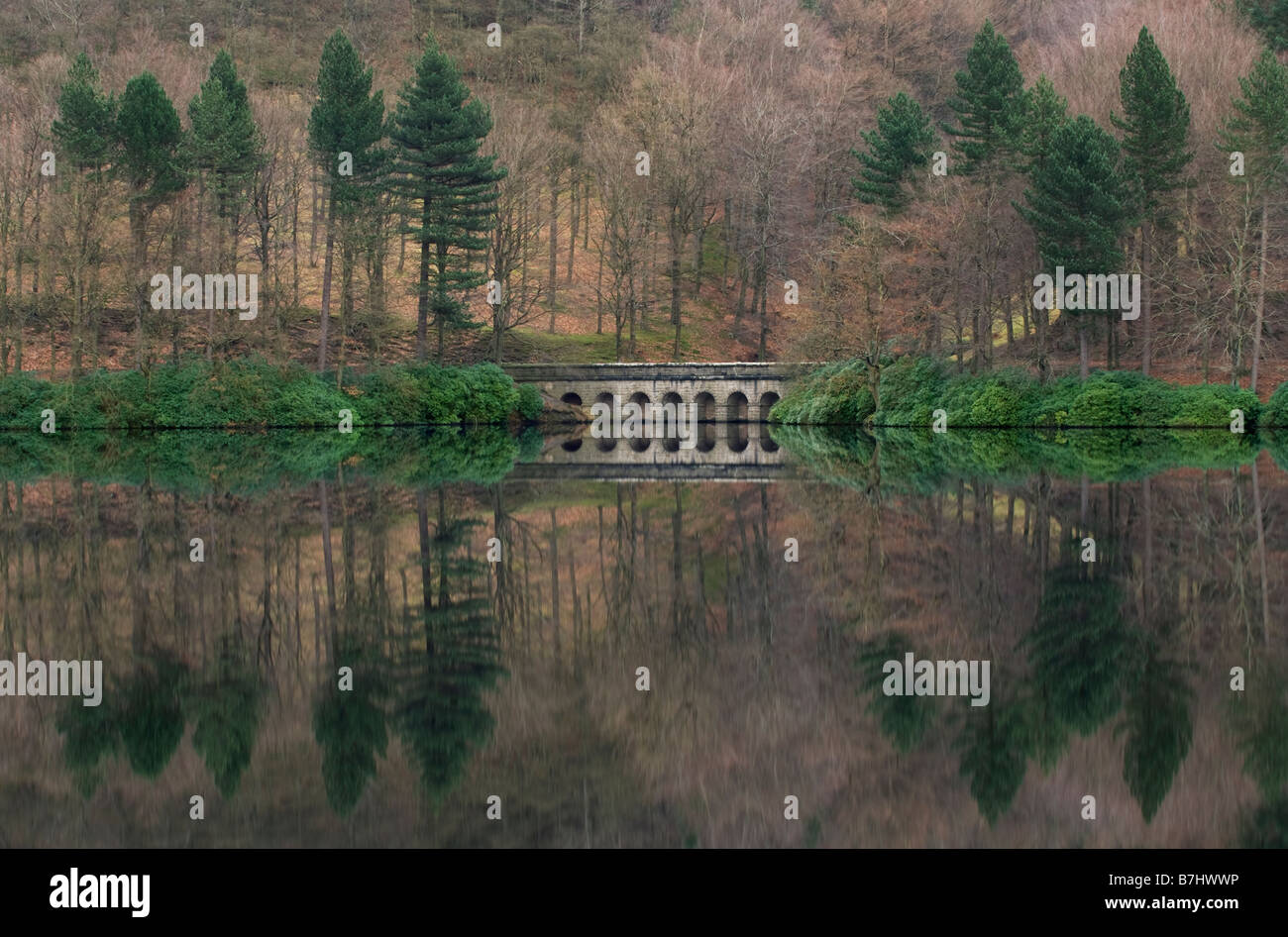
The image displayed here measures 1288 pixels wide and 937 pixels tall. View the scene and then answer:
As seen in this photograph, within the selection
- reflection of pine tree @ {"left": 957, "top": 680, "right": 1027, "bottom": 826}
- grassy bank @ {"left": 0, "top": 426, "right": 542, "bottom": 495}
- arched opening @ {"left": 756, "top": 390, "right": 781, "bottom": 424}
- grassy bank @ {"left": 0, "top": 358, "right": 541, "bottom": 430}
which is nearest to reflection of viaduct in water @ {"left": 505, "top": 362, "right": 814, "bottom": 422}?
→ arched opening @ {"left": 756, "top": 390, "right": 781, "bottom": 424}

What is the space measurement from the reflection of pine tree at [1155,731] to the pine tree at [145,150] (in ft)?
159

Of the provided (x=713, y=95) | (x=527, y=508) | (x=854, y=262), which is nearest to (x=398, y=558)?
(x=527, y=508)

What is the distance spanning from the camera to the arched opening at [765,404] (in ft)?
220

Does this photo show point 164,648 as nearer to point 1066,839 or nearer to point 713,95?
point 1066,839

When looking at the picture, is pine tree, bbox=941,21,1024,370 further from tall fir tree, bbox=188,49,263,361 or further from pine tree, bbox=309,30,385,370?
tall fir tree, bbox=188,49,263,361

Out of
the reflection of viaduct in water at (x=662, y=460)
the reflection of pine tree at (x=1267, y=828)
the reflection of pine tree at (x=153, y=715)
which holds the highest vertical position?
the reflection of viaduct in water at (x=662, y=460)

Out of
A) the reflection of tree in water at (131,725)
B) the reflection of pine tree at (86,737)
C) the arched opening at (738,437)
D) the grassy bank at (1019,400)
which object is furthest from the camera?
the arched opening at (738,437)

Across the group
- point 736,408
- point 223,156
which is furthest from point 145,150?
point 736,408

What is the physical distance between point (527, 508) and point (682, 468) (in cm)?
1203

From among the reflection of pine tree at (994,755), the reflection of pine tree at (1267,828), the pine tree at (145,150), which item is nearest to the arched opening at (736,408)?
the pine tree at (145,150)

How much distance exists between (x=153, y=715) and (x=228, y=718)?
52 centimetres

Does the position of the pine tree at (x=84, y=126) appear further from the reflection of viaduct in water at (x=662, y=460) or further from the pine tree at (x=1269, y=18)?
the pine tree at (x=1269, y=18)

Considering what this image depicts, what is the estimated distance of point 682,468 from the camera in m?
33.7
